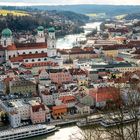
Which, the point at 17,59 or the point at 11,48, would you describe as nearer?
the point at 17,59

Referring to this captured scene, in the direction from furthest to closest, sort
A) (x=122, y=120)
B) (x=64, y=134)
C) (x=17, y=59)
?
(x=17, y=59)
(x=64, y=134)
(x=122, y=120)

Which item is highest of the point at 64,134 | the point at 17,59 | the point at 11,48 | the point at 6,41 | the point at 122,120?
the point at 122,120

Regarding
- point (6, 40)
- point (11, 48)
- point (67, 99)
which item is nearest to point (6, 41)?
point (6, 40)

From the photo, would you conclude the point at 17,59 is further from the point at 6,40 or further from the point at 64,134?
the point at 64,134

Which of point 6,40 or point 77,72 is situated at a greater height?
point 6,40

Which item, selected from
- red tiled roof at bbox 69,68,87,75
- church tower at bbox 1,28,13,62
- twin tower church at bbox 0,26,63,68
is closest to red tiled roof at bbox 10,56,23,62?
twin tower church at bbox 0,26,63,68

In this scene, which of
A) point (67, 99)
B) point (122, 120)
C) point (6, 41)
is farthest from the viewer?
point (6, 41)

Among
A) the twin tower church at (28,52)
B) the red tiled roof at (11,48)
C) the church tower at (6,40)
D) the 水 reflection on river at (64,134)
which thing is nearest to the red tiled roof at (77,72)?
the twin tower church at (28,52)

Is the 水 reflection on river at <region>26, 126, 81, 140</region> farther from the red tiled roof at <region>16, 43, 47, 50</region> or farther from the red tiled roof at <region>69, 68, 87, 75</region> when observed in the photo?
the red tiled roof at <region>16, 43, 47, 50</region>
